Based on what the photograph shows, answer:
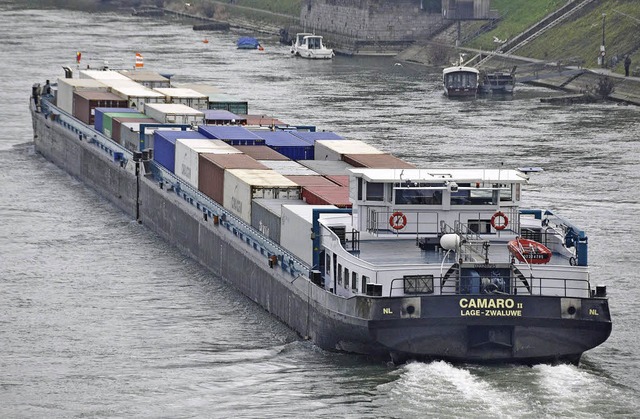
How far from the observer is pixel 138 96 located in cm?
7519

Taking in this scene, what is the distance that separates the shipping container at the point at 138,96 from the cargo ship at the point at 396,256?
17609 millimetres

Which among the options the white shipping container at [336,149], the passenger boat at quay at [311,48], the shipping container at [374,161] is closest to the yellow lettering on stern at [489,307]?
the shipping container at [374,161]

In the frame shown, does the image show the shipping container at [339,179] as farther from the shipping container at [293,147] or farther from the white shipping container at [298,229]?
the shipping container at [293,147]

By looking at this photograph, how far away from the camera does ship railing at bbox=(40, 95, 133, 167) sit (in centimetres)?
6806

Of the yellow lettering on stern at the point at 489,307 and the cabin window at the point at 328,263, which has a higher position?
the cabin window at the point at 328,263

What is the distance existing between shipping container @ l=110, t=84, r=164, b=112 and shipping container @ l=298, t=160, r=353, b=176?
60.0ft

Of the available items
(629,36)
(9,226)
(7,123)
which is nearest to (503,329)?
(9,226)

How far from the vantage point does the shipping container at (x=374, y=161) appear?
5431 centimetres

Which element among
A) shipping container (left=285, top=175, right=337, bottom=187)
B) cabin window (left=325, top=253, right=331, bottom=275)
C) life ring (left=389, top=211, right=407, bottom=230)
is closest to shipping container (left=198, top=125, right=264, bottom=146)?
shipping container (left=285, top=175, right=337, bottom=187)

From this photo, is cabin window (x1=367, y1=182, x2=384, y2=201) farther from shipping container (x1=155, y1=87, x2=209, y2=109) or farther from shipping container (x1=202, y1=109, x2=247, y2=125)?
shipping container (x1=155, y1=87, x2=209, y2=109)

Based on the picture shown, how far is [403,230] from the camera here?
147 ft

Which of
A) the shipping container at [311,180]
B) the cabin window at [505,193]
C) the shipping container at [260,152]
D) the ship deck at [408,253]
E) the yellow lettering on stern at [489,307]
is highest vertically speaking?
the cabin window at [505,193]

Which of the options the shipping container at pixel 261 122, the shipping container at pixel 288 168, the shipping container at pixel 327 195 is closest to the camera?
the shipping container at pixel 327 195

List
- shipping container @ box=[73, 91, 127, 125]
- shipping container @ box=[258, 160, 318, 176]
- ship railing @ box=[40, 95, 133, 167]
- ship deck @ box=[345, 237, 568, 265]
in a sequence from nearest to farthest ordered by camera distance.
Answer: ship deck @ box=[345, 237, 568, 265] → shipping container @ box=[258, 160, 318, 176] → ship railing @ box=[40, 95, 133, 167] → shipping container @ box=[73, 91, 127, 125]
